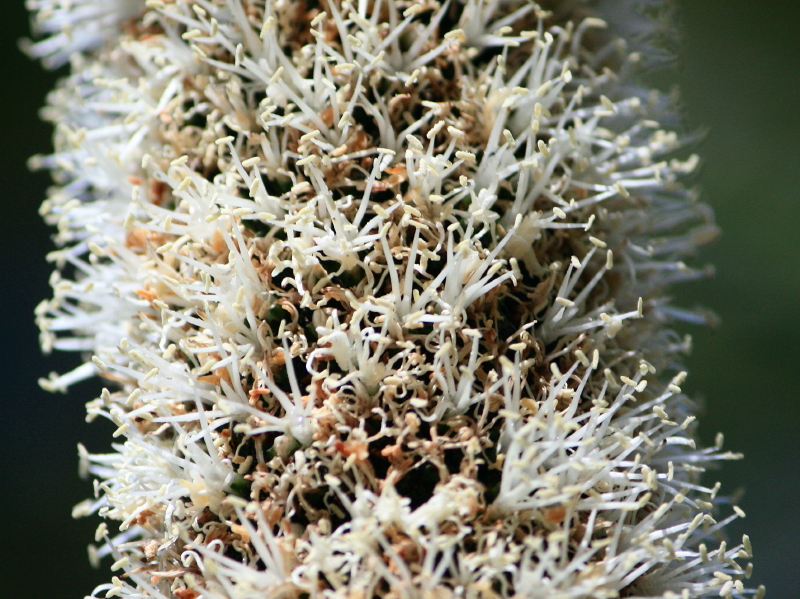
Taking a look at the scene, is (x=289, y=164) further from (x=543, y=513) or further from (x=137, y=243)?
(x=543, y=513)

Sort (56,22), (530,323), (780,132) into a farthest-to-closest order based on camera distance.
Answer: (780,132) → (56,22) → (530,323)

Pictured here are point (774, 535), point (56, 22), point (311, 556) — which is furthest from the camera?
point (774, 535)

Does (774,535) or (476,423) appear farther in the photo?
(774,535)

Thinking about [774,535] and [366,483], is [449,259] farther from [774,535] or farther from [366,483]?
[774,535]

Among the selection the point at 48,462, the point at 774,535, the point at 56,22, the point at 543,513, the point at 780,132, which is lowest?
the point at 774,535

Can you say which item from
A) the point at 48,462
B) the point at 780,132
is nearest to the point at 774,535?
the point at 780,132

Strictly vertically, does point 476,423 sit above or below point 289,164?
below
